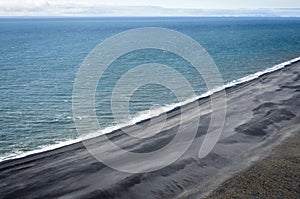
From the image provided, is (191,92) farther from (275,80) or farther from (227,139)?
(227,139)

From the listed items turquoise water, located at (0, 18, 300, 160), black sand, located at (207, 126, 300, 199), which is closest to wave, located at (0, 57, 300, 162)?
turquoise water, located at (0, 18, 300, 160)

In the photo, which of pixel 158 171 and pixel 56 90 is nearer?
pixel 158 171

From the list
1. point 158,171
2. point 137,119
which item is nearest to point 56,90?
point 137,119

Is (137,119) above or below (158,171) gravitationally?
below

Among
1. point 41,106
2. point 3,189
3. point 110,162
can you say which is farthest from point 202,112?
point 3,189

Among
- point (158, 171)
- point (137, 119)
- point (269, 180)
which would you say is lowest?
point (137, 119)

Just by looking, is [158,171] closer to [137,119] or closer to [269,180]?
[269,180]

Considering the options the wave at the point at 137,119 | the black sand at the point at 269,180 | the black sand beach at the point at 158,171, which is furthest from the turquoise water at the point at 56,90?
the black sand at the point at 269,180

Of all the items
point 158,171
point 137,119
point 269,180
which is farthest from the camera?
point 137,119

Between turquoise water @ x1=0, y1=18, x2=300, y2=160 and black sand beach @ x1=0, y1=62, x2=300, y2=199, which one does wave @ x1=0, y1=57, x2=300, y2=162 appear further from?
black sand beach @ x1=0, y1=62, x2=300, y2=199
